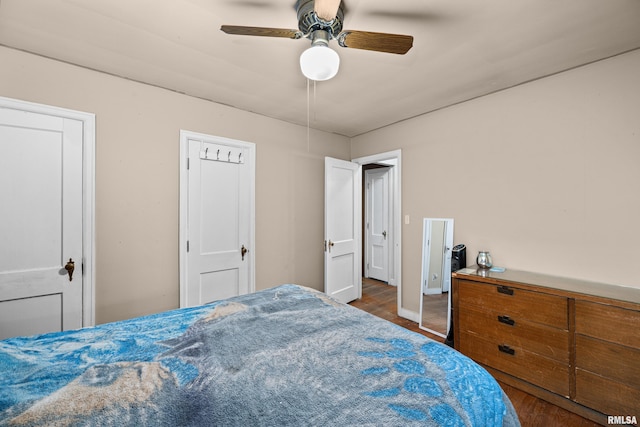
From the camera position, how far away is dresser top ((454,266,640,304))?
1766 mm

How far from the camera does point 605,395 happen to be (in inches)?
66.4

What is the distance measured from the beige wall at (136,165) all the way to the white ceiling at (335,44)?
6.5 inches

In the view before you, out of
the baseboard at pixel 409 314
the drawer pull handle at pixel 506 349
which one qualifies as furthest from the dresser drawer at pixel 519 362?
the baseboard at pixel 409 314

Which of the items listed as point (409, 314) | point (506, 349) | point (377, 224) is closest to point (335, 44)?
point (506, 349)

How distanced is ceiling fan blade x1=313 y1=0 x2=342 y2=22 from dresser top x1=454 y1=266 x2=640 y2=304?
7.31ft

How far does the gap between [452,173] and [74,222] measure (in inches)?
142

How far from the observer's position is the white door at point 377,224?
514 centimetres

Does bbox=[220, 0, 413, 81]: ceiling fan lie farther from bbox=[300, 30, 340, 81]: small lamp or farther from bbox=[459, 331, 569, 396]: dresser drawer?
bbox=[459, 331, 569, 396]: dresser drawer

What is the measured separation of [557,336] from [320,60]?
242 cm

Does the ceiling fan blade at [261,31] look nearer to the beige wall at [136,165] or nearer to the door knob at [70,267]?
the beige wall at [136,165]

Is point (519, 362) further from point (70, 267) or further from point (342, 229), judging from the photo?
point (70, 267)

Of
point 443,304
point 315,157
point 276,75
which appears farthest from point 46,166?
point 443,304

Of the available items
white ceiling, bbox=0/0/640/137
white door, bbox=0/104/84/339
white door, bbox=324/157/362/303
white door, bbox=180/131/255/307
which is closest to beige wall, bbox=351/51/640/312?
white ceiling, bbox=0/0/640/137

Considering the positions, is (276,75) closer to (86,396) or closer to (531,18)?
(531,18)
